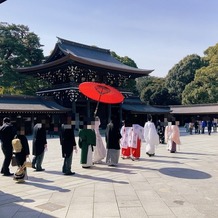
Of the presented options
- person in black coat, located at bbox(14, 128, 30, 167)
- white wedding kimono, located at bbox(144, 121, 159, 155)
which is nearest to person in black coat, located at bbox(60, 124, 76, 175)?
person in black coat, located at bbox(14, 128, 30, 167)

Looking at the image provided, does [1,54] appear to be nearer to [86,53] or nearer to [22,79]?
[22,79]

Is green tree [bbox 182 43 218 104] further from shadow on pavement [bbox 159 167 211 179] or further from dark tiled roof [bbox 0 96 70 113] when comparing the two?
shadow on pavement [bbox 159 167 211 179]

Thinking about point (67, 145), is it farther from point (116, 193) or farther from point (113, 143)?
point (116, 193)

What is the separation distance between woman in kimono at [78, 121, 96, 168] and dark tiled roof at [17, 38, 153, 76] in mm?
16460

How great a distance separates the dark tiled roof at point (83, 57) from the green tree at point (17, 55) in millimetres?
6806

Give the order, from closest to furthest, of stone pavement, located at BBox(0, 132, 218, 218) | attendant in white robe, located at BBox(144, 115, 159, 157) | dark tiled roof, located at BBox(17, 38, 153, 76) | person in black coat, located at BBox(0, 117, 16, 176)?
stone pavement, located at BBox(0, 132, 218, 218)
person in black coat, located at BBox(0, 117, 16, 176)
attendant in white robe, located at BBox(144, 115, 159, 157)
dark tiled roof, located at BBox(17, 38, 153, 76)

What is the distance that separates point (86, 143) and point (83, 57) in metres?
23.5

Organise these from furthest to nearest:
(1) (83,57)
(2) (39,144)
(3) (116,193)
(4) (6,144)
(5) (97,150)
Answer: (1) (83,57) → (5) (97,150) → (2) (39,144) → (4) (6,144) → (3) (116,193)

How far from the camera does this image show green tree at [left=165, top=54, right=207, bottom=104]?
54.4 metres

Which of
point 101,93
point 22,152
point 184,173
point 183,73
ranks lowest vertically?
point 184,173

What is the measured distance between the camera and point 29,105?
24.7 m

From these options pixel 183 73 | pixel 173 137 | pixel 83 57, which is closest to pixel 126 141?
pixel 173 137

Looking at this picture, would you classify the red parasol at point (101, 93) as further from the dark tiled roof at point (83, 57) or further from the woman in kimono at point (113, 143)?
the dark tiled roof at point (83, 57)

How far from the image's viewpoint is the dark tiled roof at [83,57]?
26.0 m
